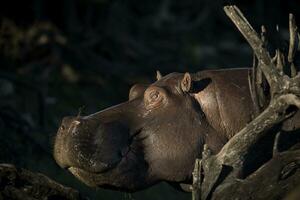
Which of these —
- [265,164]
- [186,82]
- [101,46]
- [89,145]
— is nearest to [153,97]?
[186,82]

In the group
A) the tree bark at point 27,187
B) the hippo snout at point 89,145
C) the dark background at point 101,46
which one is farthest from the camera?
the dark background at point 101,46

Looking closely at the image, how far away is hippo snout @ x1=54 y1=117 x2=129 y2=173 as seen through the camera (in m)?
5.35

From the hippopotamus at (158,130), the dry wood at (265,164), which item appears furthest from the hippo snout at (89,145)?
the dry wood at (265,164)

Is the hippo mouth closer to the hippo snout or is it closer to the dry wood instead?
the hippo snout

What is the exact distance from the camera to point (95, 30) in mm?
13367

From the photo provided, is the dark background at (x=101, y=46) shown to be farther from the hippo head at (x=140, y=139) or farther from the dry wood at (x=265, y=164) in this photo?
the dry wood at (x=265, y=164)

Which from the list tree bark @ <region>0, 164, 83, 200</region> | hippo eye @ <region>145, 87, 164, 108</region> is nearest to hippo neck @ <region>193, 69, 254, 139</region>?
hippo eye @ <region>145, 87, 164, 108</region>

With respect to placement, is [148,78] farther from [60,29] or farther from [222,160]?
[222,160]

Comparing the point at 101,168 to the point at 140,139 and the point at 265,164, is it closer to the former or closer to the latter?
the point at 140,139

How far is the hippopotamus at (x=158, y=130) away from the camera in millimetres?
5391

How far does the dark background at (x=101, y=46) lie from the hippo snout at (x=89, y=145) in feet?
10.3

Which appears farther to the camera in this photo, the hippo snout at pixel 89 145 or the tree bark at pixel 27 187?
the hippo snout at pixel 89 145

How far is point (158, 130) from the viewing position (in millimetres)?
5609

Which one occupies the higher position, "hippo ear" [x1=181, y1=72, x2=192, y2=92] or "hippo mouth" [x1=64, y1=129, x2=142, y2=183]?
"hippo ear" [x1=181, y1=72, x2=192, y2=92]
